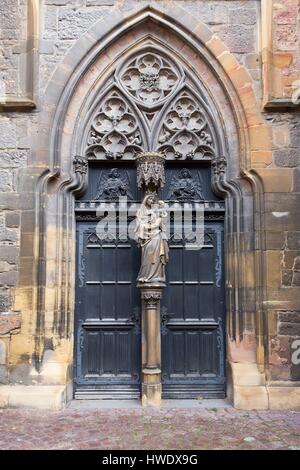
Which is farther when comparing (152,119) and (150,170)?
(152,119)

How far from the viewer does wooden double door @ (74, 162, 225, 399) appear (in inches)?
255

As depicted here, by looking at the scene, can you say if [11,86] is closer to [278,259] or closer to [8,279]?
[8,279]

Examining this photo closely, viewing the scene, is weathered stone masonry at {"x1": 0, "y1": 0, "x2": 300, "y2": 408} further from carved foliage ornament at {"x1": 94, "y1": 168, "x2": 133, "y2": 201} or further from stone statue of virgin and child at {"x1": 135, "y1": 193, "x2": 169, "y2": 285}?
stone statue of virgin and child at {"x1": 135, "y1": 193, "x2": 169, "y2": 285}

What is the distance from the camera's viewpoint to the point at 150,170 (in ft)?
20.4

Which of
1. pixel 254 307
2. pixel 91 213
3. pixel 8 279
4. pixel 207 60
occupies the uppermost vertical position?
pixel 207 60

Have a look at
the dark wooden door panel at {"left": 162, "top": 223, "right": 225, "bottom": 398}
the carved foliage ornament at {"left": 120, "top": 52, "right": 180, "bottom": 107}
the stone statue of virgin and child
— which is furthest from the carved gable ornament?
the dark wooden door panel at {"left": 162, "top": 223, "right": 225, "bottom": 398}

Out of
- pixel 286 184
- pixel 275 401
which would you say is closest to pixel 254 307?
pixel 275 401

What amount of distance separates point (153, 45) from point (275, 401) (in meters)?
5.31

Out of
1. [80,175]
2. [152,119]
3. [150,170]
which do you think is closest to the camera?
[150,170]

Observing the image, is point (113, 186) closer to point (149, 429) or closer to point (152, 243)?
point (152, 243)

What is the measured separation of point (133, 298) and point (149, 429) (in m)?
1.94

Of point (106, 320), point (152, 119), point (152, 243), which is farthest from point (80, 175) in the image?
point (106, 320)

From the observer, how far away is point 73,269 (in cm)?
645

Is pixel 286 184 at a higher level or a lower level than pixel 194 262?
higher
